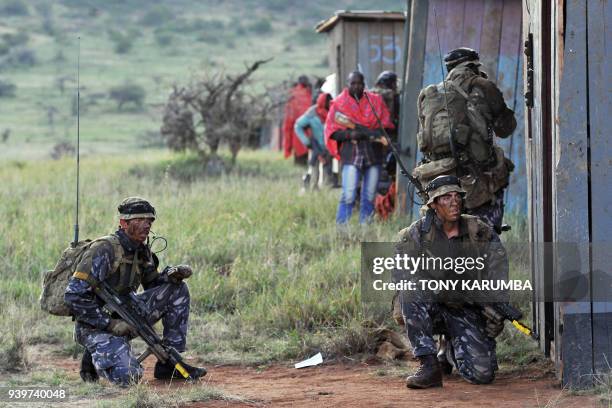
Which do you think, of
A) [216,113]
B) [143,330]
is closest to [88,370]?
[143,330]

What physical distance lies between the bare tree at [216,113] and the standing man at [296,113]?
0.34m

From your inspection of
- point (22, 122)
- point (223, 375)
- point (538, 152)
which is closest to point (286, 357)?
point (223, 375)

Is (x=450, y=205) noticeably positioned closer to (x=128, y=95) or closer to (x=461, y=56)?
A: (x=461, y=56)

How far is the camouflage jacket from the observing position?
284 inches

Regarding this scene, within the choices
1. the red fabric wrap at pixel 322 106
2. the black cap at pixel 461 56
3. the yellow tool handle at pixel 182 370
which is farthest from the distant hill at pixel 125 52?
the yellow tool handle at pixel 182 370

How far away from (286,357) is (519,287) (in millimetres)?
1824

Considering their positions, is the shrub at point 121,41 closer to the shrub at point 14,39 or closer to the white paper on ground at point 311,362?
the shrub at point 14,39

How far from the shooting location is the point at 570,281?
662cm

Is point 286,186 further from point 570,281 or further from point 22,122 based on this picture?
point 22,122

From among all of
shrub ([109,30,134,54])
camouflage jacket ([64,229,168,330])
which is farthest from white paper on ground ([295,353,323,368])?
shrub ([109,30,134,54])

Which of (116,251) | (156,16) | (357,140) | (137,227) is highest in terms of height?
(156,16)

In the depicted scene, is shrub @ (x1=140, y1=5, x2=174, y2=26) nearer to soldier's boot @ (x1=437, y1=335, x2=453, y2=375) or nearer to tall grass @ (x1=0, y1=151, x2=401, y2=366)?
tall grass @ (x1=0, y1=151, x2=401, y2=366)

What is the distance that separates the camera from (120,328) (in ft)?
24.0

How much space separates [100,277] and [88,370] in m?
0.66
